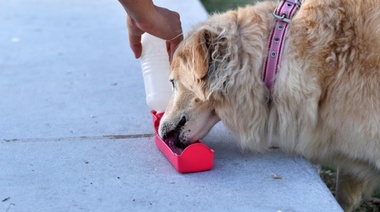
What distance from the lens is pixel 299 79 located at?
11.3 ft

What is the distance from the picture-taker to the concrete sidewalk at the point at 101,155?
345 centimetres

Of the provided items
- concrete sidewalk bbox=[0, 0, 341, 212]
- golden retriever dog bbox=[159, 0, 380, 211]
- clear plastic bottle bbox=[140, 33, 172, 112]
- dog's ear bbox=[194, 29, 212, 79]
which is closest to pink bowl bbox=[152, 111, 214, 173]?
concrete sidewalk bbox=[0, 0, 341, 212]

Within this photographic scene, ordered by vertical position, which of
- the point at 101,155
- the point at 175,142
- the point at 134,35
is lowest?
the point at 101,155

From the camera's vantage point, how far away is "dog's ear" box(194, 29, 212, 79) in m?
3.45

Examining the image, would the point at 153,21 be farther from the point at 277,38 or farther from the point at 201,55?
the point at 277,38

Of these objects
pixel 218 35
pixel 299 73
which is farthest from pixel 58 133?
pixel 299 73

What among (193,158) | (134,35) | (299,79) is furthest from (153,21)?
(299,79)

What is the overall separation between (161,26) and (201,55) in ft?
1.73

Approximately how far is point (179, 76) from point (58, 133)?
1122mm

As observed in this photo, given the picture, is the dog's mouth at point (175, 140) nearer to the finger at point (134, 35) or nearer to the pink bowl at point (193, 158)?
the pink bowl at point (193, 158)

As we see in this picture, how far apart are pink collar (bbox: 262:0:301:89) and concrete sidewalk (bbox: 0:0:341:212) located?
0.61m

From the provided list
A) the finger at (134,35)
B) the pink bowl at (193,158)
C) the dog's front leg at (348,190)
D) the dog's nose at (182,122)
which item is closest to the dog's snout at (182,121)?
the dog's nose at (182,122)

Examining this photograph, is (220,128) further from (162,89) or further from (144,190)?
(144,190)

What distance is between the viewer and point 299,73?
3434 millimetres
